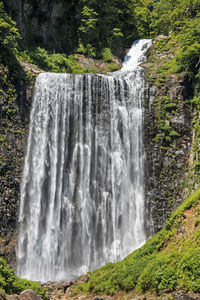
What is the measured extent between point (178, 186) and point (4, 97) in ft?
41.8

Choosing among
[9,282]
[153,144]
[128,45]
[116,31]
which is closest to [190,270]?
[9,282]

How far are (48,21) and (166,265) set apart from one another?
1101 inches

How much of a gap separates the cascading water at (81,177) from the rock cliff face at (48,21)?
31.0ft

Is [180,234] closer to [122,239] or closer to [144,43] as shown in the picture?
[122,239]

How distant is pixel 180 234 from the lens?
11.0 m

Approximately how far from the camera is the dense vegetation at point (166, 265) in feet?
29.2

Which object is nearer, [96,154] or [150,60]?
[96,154]

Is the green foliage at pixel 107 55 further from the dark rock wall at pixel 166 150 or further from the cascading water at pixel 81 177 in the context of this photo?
the dark rock wall at pixel 166 150

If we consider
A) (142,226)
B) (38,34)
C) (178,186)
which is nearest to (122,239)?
(142,226)

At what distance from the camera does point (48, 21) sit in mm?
30953

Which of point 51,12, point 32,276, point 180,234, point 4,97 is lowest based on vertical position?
point 32,276

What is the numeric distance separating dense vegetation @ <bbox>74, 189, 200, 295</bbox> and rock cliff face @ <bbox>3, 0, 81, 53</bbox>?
79.0ft

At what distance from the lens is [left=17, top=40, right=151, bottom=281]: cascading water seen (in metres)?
18.1

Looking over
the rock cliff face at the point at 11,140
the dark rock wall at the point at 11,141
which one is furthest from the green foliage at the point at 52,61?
the dark rock wall at the point at 11,141
